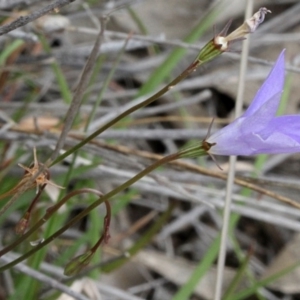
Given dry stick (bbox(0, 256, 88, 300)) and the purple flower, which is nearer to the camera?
the purple flower

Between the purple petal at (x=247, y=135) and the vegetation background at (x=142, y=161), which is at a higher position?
the vegetation background at (x=142, y=161)

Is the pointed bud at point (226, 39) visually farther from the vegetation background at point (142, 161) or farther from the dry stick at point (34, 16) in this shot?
the vegetation background at point (142, 161)

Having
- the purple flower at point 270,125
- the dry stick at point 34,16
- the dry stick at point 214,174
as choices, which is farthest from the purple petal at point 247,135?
the dry stick at point 214,174

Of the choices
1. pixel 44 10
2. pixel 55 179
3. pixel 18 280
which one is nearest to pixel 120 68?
pixel 55 179

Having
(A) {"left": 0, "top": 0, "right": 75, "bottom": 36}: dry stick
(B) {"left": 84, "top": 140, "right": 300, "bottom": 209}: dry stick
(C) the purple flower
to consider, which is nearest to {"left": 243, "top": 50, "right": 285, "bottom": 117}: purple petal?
(C) the purple flower

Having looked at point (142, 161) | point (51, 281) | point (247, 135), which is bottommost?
point (51, 281)

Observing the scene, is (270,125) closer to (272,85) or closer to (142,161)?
(272,85)

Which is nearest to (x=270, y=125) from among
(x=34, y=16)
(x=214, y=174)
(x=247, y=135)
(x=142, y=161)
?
(x=247, y=135)

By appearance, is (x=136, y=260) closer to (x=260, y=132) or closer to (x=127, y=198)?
(x=127, y=198)

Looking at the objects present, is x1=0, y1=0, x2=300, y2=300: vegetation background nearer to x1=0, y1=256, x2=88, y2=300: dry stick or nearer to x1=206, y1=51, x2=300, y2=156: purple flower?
x1=0, y1=256, x2=88, y2=300: dry stick
